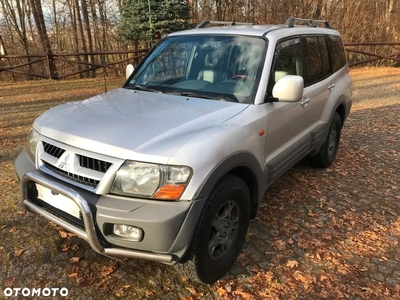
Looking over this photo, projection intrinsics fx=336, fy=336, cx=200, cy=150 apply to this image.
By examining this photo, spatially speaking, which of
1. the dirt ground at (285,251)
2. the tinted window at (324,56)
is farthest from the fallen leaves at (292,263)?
the tinted window at (324,56)

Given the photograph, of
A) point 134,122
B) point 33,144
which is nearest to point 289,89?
point 134,122

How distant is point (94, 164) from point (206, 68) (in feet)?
5.19

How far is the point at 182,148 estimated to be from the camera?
2.11 metres

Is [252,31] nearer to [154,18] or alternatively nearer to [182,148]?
[182,148]

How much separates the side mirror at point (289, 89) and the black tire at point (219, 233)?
2.60ft

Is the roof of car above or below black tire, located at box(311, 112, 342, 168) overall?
above

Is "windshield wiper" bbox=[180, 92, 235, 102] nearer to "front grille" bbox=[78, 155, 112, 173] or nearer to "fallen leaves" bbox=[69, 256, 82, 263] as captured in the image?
"front grille" bbox=[78, 155, 112, 173]

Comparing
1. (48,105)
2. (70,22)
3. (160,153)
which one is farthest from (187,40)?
(70,22)

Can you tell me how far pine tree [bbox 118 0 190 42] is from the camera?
13797 mm

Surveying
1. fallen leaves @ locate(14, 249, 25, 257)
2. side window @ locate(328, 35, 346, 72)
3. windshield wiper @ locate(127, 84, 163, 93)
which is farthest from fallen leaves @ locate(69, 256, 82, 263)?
side window @ locate(328, 35, 346, 72)

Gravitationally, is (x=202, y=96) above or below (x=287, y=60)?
below

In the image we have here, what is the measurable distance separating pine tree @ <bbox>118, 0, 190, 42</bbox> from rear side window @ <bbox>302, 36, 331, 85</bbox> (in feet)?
34.9

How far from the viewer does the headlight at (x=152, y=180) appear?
204cm

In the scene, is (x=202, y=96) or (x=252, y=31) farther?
(x=252, y=31)
